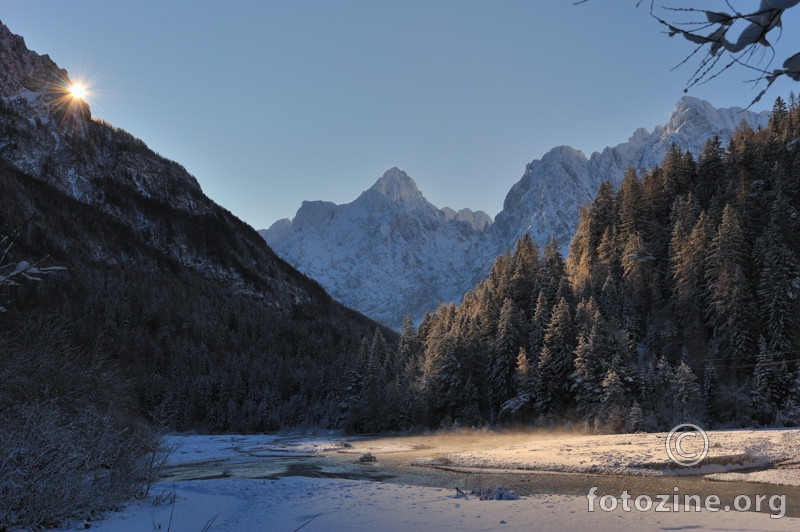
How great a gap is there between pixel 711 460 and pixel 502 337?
38699 millimetres

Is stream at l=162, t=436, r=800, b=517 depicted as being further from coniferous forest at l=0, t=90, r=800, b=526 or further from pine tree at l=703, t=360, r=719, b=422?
pine tree at l=703, t=360, r=719, b=422

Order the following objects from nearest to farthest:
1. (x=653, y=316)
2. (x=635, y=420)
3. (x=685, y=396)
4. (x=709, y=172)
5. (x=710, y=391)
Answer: (x=635, y=420) < (x=685, y=396) < (x=710, y=391) < (x=653, y=316) < (x=709, y=172)

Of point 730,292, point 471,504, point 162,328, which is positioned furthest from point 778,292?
point 162,328

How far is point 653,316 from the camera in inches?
2712

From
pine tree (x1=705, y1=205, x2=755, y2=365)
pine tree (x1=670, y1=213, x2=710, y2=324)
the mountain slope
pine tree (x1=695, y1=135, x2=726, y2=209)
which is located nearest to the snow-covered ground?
pine tree (x1=705, y1=205, x2=755, y2=365)

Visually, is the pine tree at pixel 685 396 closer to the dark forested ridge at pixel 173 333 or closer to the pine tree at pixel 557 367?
the pine tree at pixel 557 367

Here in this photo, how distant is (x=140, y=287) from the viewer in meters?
175

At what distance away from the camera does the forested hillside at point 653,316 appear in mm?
51969

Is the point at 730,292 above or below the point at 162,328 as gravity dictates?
above

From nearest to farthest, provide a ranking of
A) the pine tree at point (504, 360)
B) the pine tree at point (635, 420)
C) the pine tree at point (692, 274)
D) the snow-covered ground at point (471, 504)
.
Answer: the snow-covered ground at point (471, 504) → the pine tree at point (635, 420) → the pine tree at point (692, 274) → the pine tree at point (504, 360)

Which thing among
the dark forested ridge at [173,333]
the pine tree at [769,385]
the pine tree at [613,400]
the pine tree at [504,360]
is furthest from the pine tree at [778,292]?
the dark forested ridge at [173,333]

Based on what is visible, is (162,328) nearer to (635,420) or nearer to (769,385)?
(635,420)

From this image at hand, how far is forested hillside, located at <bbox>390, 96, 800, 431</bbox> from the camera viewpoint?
52.0 m

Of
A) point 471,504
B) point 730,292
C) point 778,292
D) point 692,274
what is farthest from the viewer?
point 692,274
